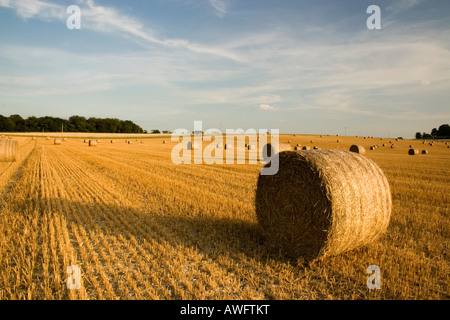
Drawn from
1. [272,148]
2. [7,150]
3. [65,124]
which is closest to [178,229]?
[7,150]

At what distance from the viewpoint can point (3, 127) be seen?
91688 millimetres

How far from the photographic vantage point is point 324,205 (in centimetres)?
492

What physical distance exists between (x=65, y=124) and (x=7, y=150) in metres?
98.1

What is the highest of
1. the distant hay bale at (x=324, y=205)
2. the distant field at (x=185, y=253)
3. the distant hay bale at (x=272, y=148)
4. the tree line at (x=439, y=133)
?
the tree line at (x=439, y=133)

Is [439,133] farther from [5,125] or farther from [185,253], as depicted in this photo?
[5,125]

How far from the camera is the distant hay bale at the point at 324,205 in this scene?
192 inches

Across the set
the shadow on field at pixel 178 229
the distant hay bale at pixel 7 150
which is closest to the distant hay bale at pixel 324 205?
the shadow on field at pixel 178 229

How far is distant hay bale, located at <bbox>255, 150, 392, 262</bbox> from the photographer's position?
488cm

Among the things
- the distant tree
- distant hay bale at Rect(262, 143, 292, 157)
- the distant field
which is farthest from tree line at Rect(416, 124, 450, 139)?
the distant tree

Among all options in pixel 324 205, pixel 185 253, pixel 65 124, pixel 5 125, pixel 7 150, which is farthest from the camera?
pixel 65 124

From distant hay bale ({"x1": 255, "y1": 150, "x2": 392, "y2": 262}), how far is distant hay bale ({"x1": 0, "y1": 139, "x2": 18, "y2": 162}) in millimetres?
19090

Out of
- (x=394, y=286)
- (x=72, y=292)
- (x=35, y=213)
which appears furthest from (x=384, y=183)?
(x=35, y=213)

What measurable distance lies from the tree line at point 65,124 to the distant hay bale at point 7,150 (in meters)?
80.5

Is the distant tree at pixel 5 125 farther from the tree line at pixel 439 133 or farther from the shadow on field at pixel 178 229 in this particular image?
the tree line at pixel 439 133
